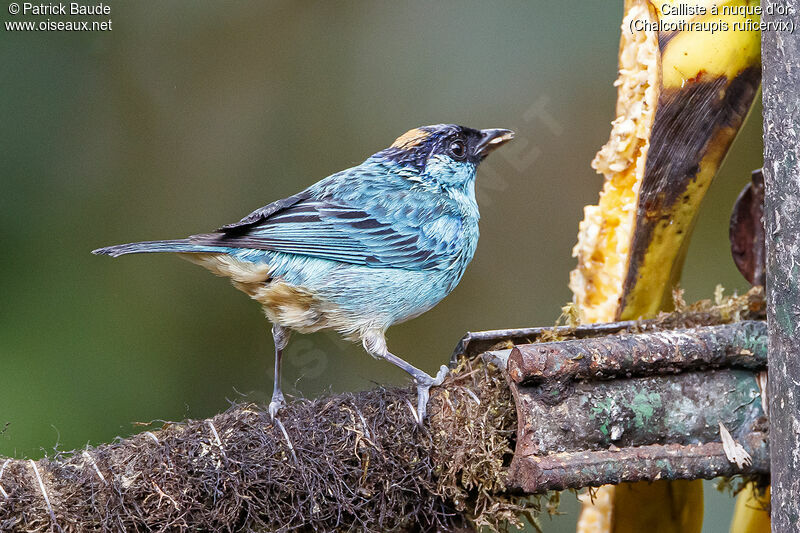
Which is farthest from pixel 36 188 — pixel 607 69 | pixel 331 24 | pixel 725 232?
pixel 725 232

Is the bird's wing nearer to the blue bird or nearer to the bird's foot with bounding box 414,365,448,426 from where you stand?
the blue bird

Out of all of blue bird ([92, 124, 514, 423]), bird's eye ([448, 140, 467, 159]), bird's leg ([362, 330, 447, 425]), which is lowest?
bird's leg ([362, 330, 447, 425])

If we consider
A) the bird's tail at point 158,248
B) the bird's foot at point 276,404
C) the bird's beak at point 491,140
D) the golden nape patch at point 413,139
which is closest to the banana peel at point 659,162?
the bird's beak at point 491,140

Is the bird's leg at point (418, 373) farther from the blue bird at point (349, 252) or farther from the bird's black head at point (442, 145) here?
the bird's black head at point (442, 145)

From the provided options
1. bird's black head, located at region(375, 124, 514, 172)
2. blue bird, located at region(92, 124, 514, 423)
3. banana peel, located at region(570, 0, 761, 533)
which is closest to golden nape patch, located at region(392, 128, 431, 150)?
bird's black head, located at region(375, 124, 514, 172)

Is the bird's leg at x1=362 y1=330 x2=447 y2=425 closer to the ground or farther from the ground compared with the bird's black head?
closer to the ground

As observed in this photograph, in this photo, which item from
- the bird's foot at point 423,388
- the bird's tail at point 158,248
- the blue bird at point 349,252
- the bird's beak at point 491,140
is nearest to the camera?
the bird's foot at point 423,388

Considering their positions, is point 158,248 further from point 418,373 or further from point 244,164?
point 244,164

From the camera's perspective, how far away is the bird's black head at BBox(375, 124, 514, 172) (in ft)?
9.77

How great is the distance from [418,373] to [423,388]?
0.26 feet

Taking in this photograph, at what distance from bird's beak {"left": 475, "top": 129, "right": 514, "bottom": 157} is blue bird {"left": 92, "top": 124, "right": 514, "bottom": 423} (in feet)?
0.89

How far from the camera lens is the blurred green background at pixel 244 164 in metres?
4.11

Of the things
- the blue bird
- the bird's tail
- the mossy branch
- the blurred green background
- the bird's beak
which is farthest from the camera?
the blurred green background

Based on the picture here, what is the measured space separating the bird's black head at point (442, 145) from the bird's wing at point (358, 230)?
172 millimetres
